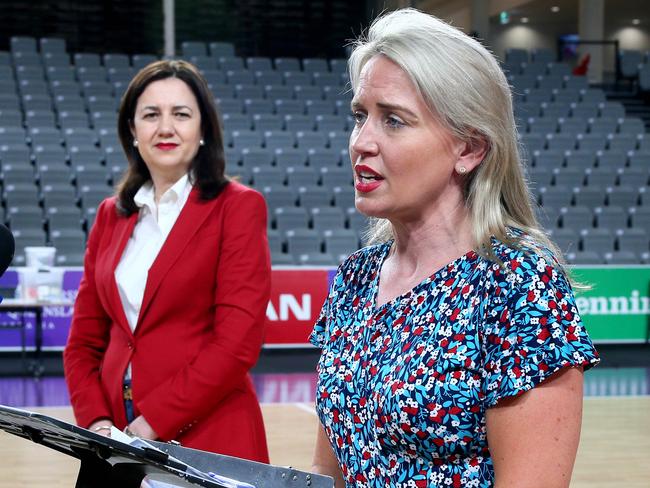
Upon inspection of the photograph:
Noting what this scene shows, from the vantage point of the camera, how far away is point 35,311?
27.6 ft

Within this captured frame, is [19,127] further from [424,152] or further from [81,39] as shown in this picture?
[424,152]

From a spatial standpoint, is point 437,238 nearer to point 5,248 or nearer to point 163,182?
point 5,248

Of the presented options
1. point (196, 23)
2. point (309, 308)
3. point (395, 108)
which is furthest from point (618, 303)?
point (196, 23)

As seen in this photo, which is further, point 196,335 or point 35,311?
point 35,311

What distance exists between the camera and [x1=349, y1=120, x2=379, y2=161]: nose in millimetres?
1395

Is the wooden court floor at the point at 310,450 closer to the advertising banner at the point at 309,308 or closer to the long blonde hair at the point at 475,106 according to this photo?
the advertising banner at the point at 309,308

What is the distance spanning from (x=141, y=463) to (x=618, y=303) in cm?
894

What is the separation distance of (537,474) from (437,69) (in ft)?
1.82

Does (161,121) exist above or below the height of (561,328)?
above

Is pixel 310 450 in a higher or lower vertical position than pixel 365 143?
lower

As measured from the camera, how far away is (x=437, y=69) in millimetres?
1360

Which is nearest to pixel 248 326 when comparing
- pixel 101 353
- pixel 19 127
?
pixel 101 353

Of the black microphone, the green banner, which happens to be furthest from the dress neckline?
the green banner

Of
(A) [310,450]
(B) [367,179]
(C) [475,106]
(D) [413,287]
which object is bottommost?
(A) [310,450]
